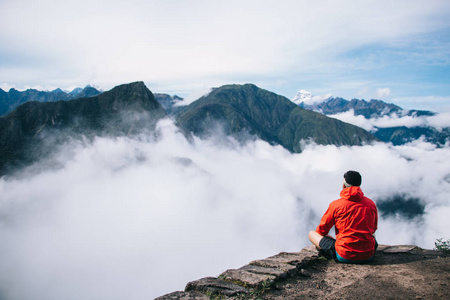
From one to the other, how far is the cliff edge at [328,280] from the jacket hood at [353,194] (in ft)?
6.52

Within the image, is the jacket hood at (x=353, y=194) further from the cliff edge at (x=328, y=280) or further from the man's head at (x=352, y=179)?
the cliff edge at (x=328, y=280)

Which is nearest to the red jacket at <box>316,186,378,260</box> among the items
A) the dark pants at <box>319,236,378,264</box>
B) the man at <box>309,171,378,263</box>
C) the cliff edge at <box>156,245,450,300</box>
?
the man at <box>309,171,378,263</box>

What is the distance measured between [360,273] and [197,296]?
14.5 ft

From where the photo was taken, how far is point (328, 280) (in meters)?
6.66

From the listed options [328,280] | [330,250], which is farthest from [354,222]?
[328,280]

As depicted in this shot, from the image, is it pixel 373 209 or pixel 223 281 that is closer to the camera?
pixel 223 281

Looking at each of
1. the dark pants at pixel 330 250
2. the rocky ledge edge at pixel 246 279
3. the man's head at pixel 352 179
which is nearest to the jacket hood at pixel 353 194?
the man's head at pixel 352 179

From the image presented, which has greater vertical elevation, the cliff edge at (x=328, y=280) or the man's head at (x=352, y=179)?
the man's head at (x=352, y=179)

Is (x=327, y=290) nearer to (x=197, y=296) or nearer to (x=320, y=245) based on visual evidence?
(x=320, y=245)

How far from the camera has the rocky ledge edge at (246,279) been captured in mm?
5832

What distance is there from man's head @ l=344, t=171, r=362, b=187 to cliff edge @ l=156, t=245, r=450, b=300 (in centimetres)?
237

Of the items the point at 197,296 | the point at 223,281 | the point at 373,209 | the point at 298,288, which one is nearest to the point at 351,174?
the point at 373,209

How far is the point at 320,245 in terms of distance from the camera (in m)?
8.05

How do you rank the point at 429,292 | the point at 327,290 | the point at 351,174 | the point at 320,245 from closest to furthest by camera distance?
the point at 429,292 → the point at 327,290 → the point at 351,174 → the point at 320,245
